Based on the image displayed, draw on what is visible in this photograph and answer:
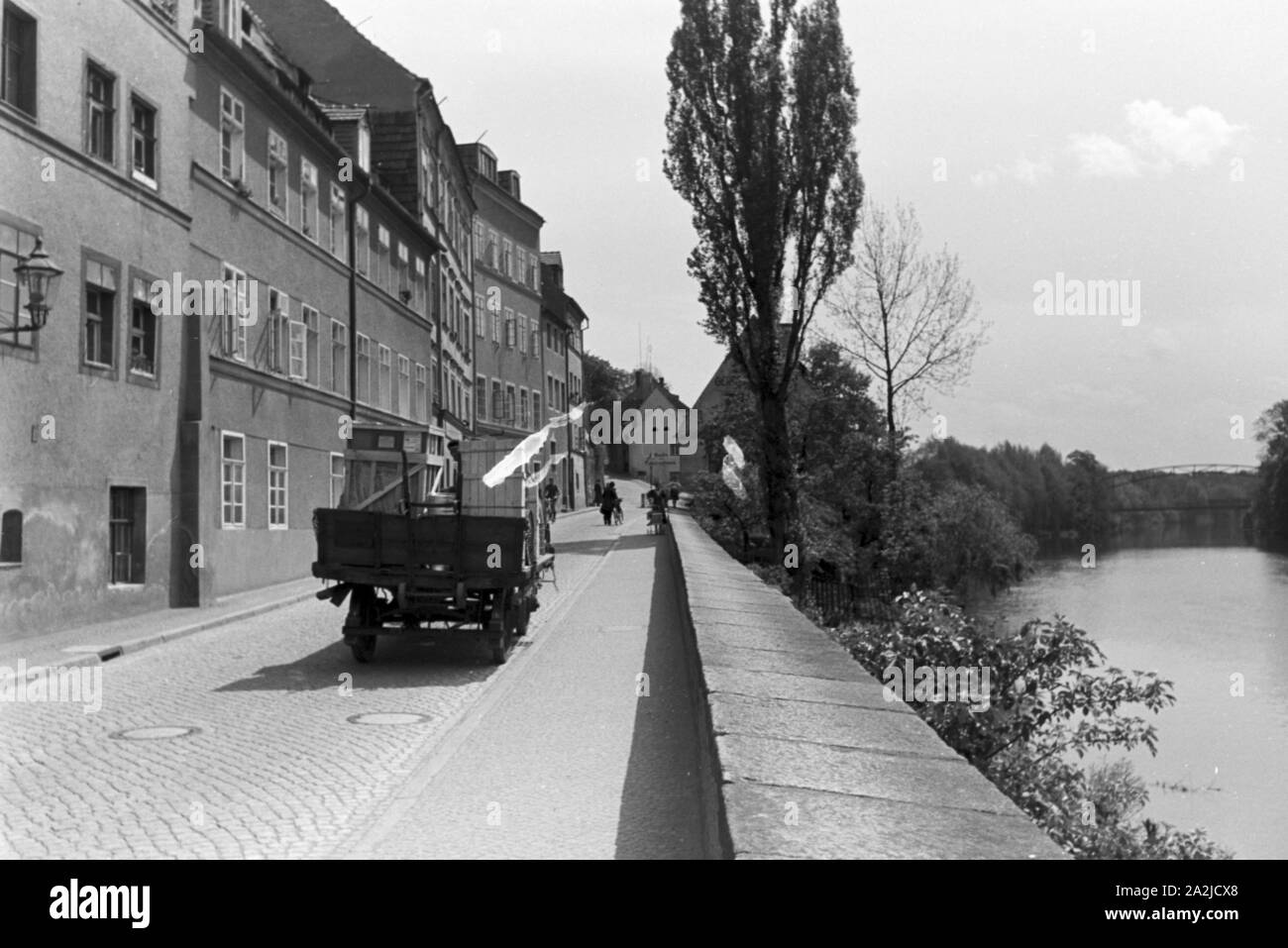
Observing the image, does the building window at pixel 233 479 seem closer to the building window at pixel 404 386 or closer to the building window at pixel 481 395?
the building window at pixel 404 386

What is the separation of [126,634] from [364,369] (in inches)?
656

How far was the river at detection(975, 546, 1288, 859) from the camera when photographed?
61.8ft

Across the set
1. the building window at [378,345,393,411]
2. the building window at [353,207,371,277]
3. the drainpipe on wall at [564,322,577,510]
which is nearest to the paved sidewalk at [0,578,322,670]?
the building window at [353,207,371,277]

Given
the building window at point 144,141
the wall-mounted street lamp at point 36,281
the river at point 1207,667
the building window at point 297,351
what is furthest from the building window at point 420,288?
the wall-mounted street lamp at point 36,281

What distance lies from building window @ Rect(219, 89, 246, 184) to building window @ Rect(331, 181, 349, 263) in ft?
19.5

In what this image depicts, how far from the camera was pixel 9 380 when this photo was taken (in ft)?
48.2

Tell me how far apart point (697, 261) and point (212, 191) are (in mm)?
17103

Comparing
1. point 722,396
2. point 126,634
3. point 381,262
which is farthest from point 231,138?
point 722,396

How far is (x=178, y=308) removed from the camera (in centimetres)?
1977

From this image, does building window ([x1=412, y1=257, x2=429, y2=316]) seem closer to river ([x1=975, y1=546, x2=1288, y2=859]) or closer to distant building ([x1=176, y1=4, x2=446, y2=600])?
distant building ([x1=176, y1=4, x2=446, y2=600])

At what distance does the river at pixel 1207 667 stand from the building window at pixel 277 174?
54.3 ft

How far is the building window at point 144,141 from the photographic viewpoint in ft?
60.5

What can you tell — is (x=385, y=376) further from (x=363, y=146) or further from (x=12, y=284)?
(x=12, y=284)
